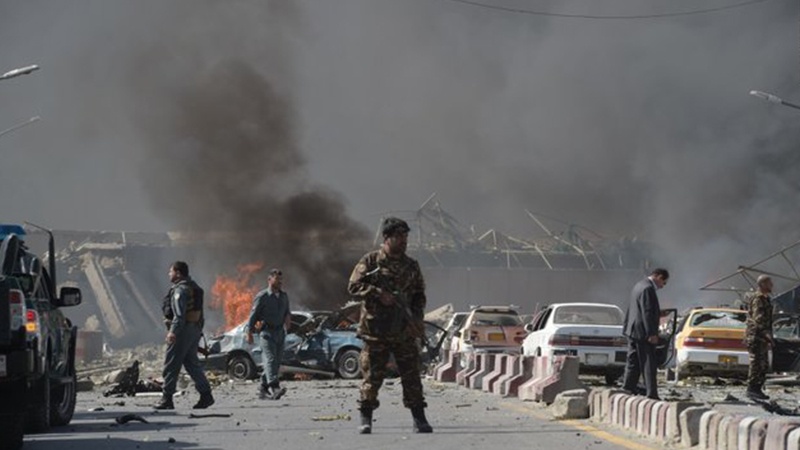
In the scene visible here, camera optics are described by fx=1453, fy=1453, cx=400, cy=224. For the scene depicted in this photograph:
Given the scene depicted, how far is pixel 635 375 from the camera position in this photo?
1658cm

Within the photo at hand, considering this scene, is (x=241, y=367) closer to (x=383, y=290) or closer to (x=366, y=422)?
(x=366, y=422)

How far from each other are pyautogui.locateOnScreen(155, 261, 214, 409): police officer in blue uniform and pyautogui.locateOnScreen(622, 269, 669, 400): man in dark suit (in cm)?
487

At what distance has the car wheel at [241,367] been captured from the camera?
28.3 metres

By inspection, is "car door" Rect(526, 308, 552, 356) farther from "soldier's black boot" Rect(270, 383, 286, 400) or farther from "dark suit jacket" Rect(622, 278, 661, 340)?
"dark suit jacket" Rect(622, 278, 661, 340)

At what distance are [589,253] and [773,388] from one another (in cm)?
5709

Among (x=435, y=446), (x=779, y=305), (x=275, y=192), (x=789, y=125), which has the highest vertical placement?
(x=789, y=125)

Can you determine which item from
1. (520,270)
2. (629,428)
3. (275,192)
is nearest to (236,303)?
(275,192)

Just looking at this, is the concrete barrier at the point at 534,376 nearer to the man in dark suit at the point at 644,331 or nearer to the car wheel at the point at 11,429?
the man in dark suit at the point at 644,331

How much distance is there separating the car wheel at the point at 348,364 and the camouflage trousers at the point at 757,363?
11.2 meters

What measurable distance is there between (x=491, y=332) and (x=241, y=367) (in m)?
5.26

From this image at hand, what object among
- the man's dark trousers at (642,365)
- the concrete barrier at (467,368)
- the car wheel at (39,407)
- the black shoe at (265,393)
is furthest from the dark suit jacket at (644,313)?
the concrete barrier at (467,368)

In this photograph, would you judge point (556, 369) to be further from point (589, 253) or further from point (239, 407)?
point (589, 253)

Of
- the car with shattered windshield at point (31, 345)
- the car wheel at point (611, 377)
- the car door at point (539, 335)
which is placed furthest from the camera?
the car door at point (539, 335)

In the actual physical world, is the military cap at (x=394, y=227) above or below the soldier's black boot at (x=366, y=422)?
above
